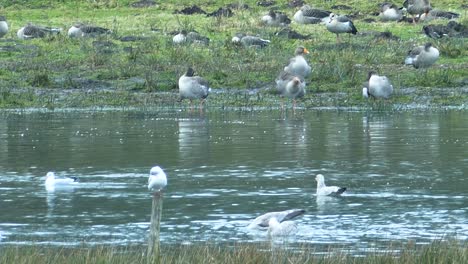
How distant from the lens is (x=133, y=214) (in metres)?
14.8

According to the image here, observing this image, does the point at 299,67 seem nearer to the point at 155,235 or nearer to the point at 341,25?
the point at 341,25

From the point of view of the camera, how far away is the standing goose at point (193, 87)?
87.9ft

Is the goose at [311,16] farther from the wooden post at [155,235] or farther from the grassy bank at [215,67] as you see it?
the wooden post at [155,235]

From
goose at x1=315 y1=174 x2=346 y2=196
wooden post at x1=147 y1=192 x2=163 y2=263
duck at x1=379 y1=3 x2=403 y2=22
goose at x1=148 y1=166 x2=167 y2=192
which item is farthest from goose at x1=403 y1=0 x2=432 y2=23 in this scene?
wooden post at x1=147 y1=192 x2=163 y2=263

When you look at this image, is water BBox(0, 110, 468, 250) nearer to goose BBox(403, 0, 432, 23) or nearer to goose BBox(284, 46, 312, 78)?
goose BBox(284, 46, 312, 78)

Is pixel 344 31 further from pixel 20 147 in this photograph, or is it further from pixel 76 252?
pixel 76 252

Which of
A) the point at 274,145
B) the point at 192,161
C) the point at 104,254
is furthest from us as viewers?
the point at 274,145

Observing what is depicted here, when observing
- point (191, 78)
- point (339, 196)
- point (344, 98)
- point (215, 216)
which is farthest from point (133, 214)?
point (344, 98)

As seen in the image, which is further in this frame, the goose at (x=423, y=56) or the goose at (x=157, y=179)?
the goose at (x=423, y=56)

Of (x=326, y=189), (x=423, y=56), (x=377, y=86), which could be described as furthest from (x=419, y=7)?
(x=326, y=189)

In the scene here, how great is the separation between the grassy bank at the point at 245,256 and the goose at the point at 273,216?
183 centimetres

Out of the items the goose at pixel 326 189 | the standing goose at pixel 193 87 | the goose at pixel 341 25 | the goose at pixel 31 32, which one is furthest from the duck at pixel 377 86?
the goose at pixel 31 32

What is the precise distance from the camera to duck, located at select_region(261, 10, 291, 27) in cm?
3813

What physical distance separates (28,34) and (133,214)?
2091cm
